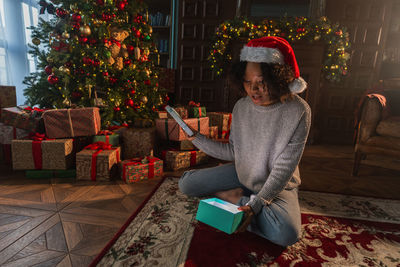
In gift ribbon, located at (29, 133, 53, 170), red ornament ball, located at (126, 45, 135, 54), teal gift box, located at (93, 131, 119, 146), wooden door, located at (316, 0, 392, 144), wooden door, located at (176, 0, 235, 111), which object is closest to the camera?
gift ribbon, located at (29, 133, 53, 170)

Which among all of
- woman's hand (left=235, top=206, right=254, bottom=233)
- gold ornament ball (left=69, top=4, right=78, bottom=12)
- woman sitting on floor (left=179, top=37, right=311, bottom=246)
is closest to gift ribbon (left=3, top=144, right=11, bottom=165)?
gold ornament ball (left=69, top=4, right=78, bottom=12)

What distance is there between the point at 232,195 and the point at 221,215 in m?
0.31

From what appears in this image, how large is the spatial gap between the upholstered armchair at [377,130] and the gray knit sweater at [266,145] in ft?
4.07

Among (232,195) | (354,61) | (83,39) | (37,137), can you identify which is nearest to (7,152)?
(37,137)

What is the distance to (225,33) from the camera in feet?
10.4

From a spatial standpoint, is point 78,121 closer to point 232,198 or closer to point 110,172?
point 110,172

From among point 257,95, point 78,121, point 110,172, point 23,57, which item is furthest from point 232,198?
point 23,57

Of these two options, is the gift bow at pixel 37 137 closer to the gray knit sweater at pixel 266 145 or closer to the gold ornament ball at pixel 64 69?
the gold ornament ball at pixel 64 69

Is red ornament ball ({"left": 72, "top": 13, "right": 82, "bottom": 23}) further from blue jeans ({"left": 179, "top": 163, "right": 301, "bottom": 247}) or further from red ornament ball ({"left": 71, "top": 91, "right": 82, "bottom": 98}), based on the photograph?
blue jeans ({"left": 179, "top": 163, "right": 301, "bottom": 247})

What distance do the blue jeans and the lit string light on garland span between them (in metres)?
2.35

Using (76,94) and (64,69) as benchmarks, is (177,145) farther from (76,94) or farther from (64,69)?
(64,69)

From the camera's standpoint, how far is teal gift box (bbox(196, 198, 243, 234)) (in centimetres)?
87

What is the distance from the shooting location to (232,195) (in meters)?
1.19

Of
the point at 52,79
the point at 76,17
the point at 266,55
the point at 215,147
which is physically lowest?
the point at 215,147
